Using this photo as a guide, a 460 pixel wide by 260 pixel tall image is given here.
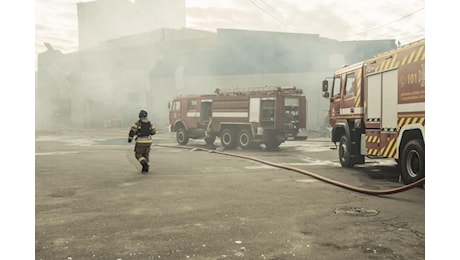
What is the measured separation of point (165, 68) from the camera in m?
32.9

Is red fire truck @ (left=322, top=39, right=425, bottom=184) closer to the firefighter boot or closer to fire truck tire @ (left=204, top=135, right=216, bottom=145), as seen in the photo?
the firefighter boot

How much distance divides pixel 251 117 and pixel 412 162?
30.0 feet

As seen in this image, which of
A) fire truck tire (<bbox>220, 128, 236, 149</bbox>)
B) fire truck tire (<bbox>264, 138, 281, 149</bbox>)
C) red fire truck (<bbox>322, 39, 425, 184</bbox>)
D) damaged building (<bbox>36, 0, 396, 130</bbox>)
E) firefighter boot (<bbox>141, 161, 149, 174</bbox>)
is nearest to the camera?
red fire truck (<bbox>322, 39, 425, 184</bbox>)

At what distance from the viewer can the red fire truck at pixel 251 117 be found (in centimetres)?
1538

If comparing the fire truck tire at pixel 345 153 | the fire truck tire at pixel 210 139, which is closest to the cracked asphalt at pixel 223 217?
the fire truck tire at pixel 345 153

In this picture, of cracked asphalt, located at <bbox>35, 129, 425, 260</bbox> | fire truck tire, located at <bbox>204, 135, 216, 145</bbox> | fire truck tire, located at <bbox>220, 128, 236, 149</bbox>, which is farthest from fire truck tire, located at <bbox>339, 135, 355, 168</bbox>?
fire truck tire, located at <bbox>204, 135, 216, 145</bbox>

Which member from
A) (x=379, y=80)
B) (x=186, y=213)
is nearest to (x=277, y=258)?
(x=186, y=213)

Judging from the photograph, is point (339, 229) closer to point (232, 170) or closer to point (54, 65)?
point (232, 170)

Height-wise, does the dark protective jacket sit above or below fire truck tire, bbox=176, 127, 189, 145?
above

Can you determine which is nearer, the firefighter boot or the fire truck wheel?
the firefighter boot

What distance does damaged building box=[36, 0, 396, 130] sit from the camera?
29.2m

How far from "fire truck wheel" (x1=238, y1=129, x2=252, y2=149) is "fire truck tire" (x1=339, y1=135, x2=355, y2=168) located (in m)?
6.05

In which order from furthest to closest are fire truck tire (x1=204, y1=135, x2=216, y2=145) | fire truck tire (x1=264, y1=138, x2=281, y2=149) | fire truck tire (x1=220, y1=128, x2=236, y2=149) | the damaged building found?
the damaged building, fire truck tire (x1=204, y1=135, x2=216, y2=145), fire truck tire (x1=220, y1=128, x2=236, y2=149), fire truck tire (x1=264, y1=138, x2=281, y2=149)

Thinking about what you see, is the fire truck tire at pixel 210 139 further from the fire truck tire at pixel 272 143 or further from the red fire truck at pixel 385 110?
the red fire truck at pixel 385 110
